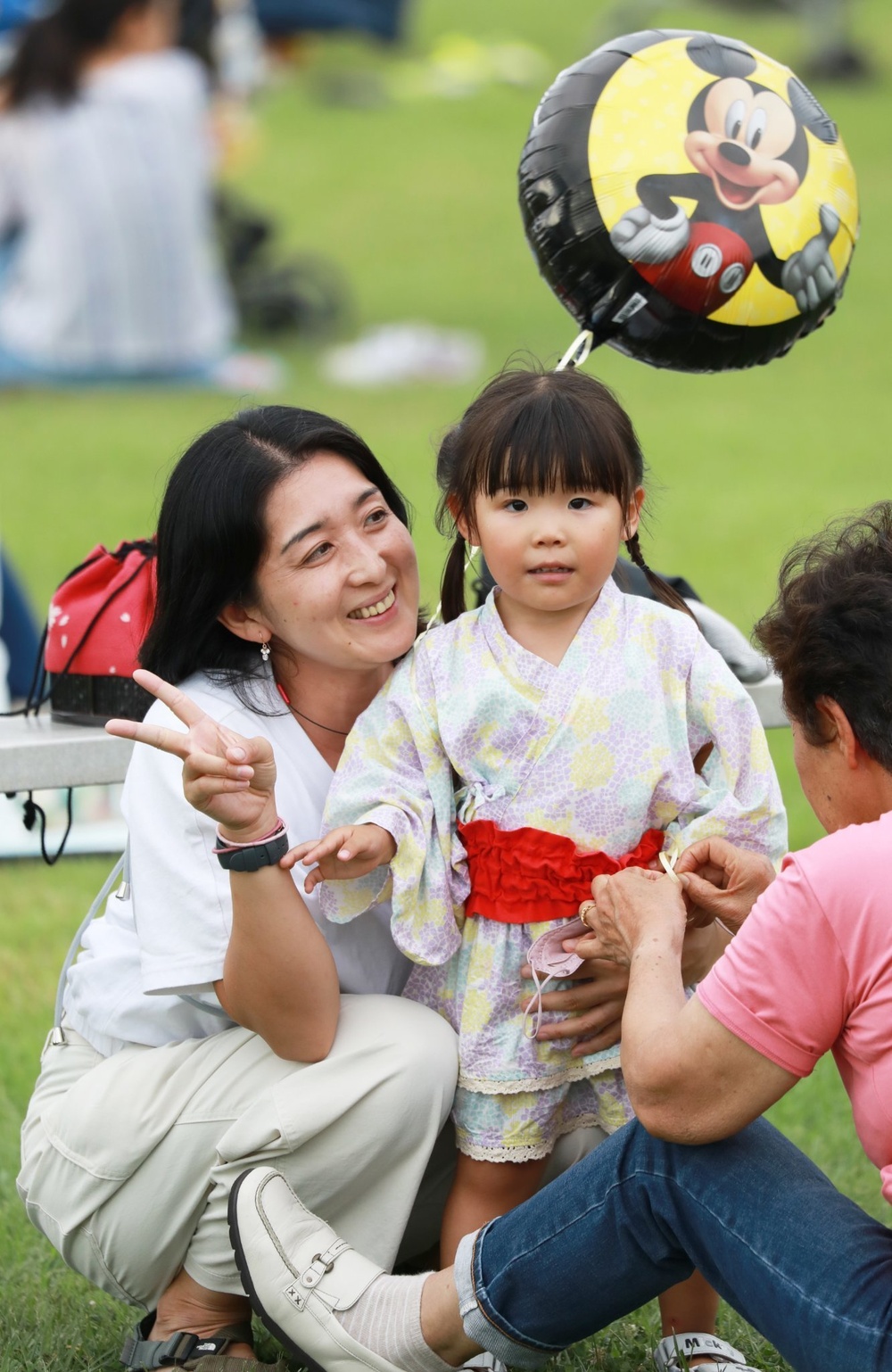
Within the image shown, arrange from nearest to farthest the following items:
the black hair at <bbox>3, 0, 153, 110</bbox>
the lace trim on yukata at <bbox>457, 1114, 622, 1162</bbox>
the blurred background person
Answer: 1. the lace trim on yukata at <bbox>457, 1114, 622, 1162</bbox>
2. the black hair at <bbox>3, 0, 153, 110</bbox>
3. the blurred background person

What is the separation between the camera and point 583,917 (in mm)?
2414

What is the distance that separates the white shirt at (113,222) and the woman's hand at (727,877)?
35.4ft

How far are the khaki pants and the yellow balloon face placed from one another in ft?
3.98

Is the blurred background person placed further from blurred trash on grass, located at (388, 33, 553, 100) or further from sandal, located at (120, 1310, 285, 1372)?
sandal, located at (120, 1310, 285, 1372)

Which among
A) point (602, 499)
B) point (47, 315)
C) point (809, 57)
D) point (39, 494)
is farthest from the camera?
point (809, 57)

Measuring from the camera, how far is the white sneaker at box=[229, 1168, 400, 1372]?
2.39 m

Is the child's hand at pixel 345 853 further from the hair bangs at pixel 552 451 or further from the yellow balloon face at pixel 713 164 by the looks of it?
the yellow balloon face at pixel 713 164

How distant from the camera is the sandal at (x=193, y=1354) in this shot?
2490 mm

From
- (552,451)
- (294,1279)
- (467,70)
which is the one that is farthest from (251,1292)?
(467,70)

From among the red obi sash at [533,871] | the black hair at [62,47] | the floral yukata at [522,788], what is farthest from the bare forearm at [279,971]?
the black hair at [62,47]

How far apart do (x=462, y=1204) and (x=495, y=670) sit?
756mm

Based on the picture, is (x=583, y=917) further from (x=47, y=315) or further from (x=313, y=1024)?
(x=47, y=315)

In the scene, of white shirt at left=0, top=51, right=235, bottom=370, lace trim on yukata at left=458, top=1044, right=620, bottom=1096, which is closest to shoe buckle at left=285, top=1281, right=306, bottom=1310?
lace trim on yukata at left=458, top=1044, right=620, bottom=1096

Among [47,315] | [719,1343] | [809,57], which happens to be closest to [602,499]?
[719,1343]
